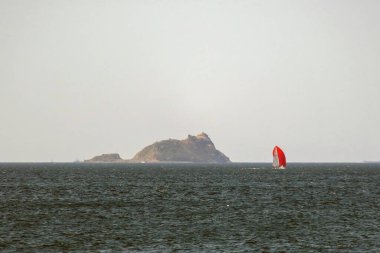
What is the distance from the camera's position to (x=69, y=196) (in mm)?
99875

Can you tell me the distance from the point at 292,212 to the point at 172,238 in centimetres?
2503

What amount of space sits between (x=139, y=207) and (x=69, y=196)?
2475 cm

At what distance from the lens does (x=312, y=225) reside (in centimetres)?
6038

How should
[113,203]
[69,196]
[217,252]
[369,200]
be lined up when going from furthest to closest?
[69,196], [369,200], [113,203], [217,252]

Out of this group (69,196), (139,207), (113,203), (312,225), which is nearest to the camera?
(312,225)

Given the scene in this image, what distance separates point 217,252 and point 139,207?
35.1m

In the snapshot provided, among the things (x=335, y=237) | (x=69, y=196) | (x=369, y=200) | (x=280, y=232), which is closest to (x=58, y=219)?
(x=280, y=232)

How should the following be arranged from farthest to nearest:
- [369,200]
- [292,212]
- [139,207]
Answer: [369,200], [139,207], [292,212]

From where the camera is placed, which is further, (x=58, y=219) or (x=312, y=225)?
(x=58, y=219)

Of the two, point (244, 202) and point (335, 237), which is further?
point (244, 202)

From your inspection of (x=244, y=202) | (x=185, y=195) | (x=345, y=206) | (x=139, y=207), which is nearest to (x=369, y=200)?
(x=345, y=206)

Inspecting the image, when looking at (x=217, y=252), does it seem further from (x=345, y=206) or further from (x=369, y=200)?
(x=369, y=200)

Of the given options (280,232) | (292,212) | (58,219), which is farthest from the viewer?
(292,212)

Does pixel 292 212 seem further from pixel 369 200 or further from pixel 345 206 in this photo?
pixel 369 200
